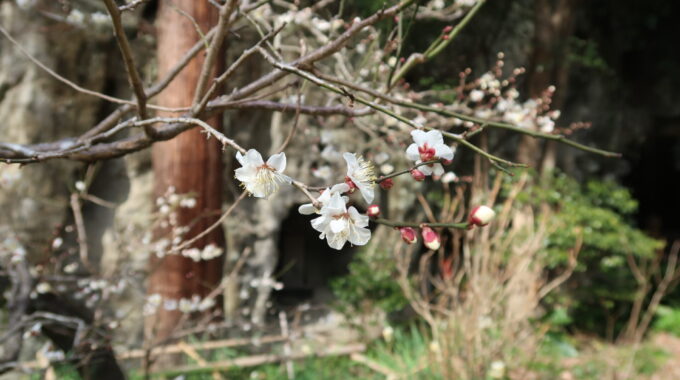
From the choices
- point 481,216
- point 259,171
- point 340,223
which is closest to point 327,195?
point 340,223

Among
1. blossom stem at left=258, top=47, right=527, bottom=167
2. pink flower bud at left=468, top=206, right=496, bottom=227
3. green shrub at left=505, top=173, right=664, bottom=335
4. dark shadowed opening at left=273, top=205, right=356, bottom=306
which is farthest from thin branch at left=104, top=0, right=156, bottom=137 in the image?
dark shadowed opening at left=273, top=205, right=356, bottom=306

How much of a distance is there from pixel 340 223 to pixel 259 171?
7.2 inches

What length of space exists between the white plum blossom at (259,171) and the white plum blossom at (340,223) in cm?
10

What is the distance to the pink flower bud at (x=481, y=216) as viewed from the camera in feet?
3.23

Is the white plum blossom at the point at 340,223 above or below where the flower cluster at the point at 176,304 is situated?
above

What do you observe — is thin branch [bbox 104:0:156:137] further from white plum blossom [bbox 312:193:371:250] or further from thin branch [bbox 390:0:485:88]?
thin branch [bbox 390:0:485:88]

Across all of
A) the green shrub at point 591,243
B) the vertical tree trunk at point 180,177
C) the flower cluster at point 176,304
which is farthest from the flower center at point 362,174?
the green shrub at point 591,243

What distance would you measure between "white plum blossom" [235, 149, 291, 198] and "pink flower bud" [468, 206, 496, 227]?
34cm

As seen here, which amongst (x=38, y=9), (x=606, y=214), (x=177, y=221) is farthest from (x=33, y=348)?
(x=606, y=214)

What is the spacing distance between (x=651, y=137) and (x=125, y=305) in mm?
6599

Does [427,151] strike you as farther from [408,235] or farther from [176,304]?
[176,304]

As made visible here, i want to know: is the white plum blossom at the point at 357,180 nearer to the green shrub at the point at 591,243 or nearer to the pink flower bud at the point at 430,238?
the pink flower bud at the point at 430,238

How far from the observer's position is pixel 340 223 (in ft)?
3.06

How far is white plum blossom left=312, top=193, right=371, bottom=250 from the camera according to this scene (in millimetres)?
918
